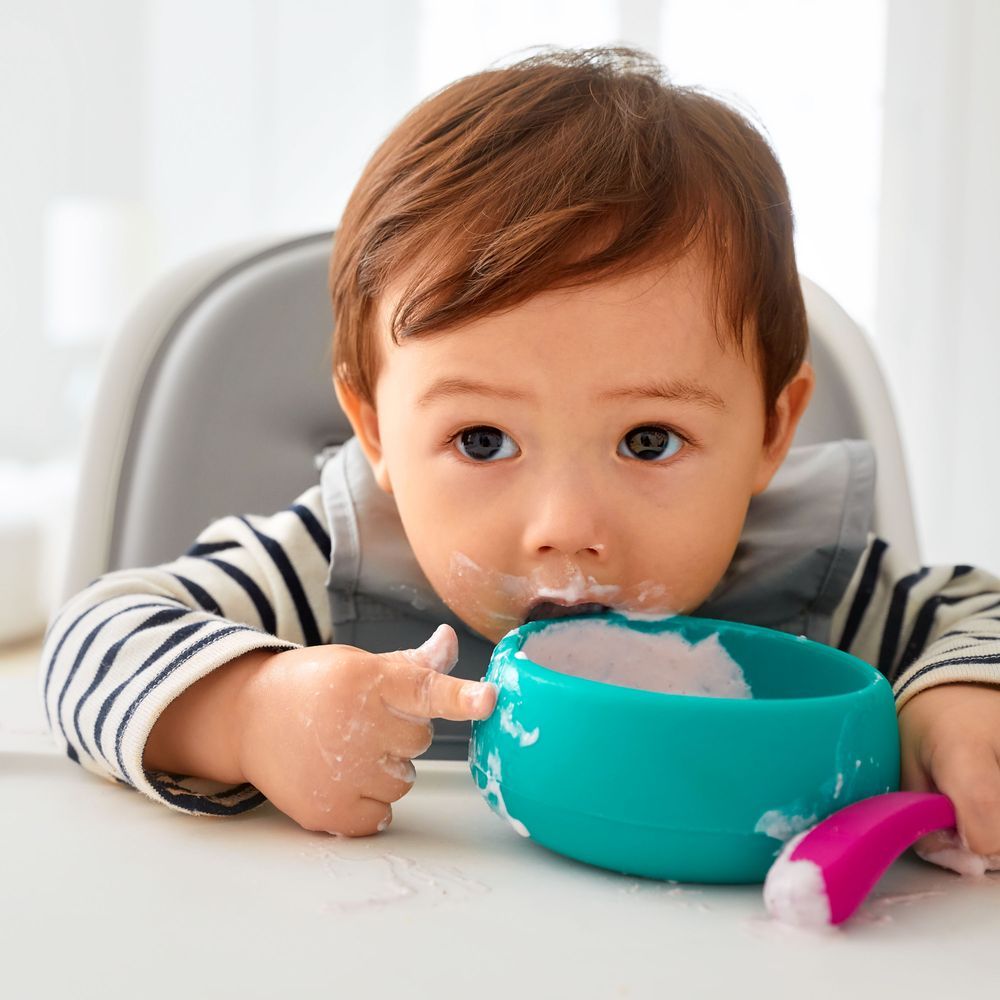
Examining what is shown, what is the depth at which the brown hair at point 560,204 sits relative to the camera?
67cm

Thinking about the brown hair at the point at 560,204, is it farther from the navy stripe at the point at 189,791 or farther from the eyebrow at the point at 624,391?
the navy stripe at the point at 189,791

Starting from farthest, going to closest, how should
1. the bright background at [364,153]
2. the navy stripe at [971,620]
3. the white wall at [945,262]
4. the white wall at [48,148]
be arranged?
the white wall at [48,148] < the bright background at [364,153] < the white wall at [945,262] < the navy stripe at [971,620]

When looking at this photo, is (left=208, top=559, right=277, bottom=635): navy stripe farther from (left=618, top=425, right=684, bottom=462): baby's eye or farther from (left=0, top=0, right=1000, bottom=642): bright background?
(left=0, top=0, right=1000, bottom=642): bright background

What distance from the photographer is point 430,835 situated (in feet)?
1.87

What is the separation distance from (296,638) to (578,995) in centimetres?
48

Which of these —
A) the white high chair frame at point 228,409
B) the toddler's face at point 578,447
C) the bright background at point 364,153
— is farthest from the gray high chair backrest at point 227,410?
the bright background at point 364,153

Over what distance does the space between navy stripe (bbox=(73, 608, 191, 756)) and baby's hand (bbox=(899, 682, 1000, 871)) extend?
0.40m

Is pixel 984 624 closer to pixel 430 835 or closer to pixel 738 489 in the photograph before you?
pixel 738 489

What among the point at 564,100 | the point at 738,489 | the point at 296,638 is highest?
the point at 564,100

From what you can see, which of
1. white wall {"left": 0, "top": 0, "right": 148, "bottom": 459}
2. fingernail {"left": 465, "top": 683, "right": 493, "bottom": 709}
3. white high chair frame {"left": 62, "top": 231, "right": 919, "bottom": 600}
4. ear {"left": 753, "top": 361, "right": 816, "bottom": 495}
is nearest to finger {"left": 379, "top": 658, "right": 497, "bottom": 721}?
fingernail {"left": 465, "top": 683, "right": 493, "bottom": 709}

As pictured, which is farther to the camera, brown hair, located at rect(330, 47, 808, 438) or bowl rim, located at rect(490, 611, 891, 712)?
brown hair, located at rect(330, 47, 808, 438)

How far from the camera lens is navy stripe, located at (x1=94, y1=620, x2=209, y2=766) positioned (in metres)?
0.63

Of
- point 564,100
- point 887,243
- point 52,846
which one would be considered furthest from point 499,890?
point 887,243

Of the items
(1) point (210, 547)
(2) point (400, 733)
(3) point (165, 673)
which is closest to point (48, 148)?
(1) point (210, 547)
